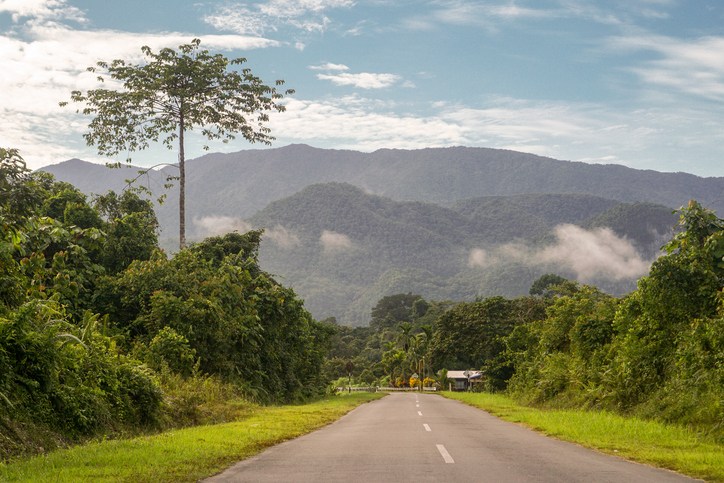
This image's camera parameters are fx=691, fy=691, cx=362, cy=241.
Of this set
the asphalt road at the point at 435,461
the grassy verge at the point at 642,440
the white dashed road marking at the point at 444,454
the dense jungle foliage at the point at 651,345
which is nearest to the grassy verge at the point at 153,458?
the asphalt road at the point at 435,461

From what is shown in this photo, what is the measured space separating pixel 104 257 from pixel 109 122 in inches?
338

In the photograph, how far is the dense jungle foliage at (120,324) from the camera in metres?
14.3

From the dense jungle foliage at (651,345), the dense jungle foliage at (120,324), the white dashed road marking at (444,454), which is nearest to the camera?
the white dashed road marking at (444,454)

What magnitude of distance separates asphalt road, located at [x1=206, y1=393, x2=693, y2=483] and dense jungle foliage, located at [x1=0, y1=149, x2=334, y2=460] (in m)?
4.48

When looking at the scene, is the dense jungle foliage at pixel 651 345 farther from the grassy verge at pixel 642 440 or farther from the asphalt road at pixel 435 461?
the asphalt road at pixel 435 461

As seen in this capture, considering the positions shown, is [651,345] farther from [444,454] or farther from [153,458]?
[153,458]

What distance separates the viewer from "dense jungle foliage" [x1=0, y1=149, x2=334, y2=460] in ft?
46.8

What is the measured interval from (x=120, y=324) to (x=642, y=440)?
21473mm

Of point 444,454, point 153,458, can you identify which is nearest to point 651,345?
point 444,454

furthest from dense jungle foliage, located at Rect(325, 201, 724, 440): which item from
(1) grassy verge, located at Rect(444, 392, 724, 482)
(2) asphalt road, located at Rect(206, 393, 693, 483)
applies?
(2) asphalt road, located at Rect(206, 393, 693, 483)

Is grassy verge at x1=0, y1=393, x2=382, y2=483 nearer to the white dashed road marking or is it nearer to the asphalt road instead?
the asphalt road

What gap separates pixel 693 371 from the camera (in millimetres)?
18984

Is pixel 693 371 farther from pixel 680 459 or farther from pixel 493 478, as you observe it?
pixel 493 478

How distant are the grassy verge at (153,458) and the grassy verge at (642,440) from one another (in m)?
7.35
